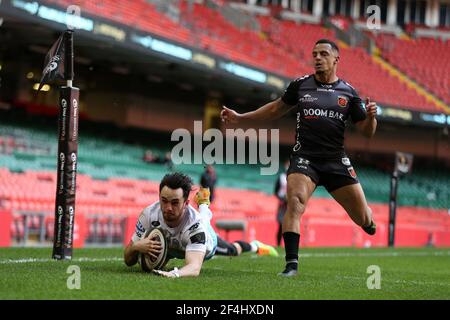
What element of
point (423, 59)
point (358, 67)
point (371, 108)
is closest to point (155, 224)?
point (371, 108)

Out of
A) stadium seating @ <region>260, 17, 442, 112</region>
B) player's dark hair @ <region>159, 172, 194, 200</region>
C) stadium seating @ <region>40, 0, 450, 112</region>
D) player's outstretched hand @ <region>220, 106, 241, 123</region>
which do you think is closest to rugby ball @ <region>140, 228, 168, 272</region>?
player's dark hair @ <region>159, 172, 194, 200</region>

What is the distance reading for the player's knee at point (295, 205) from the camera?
8.88 meters

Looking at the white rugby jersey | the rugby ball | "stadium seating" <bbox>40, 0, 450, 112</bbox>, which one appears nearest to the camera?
the rugby ball

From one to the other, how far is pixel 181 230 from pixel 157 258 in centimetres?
35

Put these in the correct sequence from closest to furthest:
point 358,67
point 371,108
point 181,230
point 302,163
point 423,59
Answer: point 181,230 < point 371,108 < point 302,163 < point 358,67 < point 423,59

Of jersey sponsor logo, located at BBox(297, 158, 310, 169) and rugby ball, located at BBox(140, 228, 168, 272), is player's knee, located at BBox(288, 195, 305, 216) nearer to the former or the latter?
jersey sponsor logo, located at BBox(297, 158, 310, 169)

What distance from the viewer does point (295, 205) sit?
8883 mm

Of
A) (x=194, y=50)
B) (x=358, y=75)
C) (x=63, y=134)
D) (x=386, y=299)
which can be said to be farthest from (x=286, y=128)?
(x=386, y=299)

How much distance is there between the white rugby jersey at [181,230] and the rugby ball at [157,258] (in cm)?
12

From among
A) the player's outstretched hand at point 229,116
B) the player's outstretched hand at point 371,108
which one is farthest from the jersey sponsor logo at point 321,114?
the player's outstretched hand at point 229,116

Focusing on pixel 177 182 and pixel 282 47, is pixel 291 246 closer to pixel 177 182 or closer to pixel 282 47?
pixel 177 182

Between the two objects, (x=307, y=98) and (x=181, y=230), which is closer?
(x=181, y=230)

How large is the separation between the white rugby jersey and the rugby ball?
123 mm

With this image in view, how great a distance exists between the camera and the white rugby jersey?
847cm
